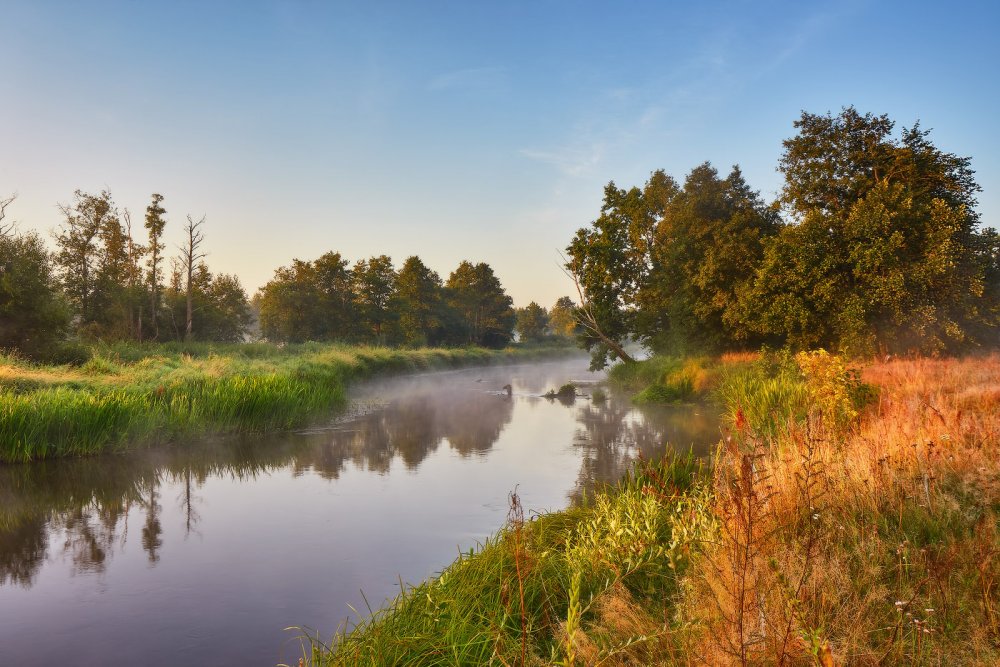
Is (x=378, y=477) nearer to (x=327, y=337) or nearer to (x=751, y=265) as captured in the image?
(x=751, y=265)

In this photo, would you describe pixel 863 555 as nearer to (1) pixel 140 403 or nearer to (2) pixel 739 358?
(1) pixel 140 403

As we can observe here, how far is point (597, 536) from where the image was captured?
5.86 m

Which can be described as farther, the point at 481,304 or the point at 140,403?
the point at 481,304

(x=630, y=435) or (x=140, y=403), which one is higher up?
(x=140, y=403)

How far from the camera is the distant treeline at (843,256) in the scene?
1948 centimetres

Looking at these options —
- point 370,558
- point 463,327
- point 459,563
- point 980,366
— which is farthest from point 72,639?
point 463,327

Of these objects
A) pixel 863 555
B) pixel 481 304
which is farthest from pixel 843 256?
pixel 481 304

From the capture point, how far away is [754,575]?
330 centimetres

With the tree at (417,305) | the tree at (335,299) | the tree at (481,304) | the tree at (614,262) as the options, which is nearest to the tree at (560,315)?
the tree at (481,304)

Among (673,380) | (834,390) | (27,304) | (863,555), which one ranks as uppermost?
(27,304)

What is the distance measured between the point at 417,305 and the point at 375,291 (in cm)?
461

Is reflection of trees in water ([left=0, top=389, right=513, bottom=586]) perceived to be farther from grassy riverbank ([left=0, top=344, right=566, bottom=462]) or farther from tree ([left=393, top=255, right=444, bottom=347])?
tree ([left=393, top=255, right=444, bottom=347])

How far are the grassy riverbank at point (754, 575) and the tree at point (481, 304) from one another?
66026 mm

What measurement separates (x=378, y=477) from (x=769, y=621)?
9760mm
